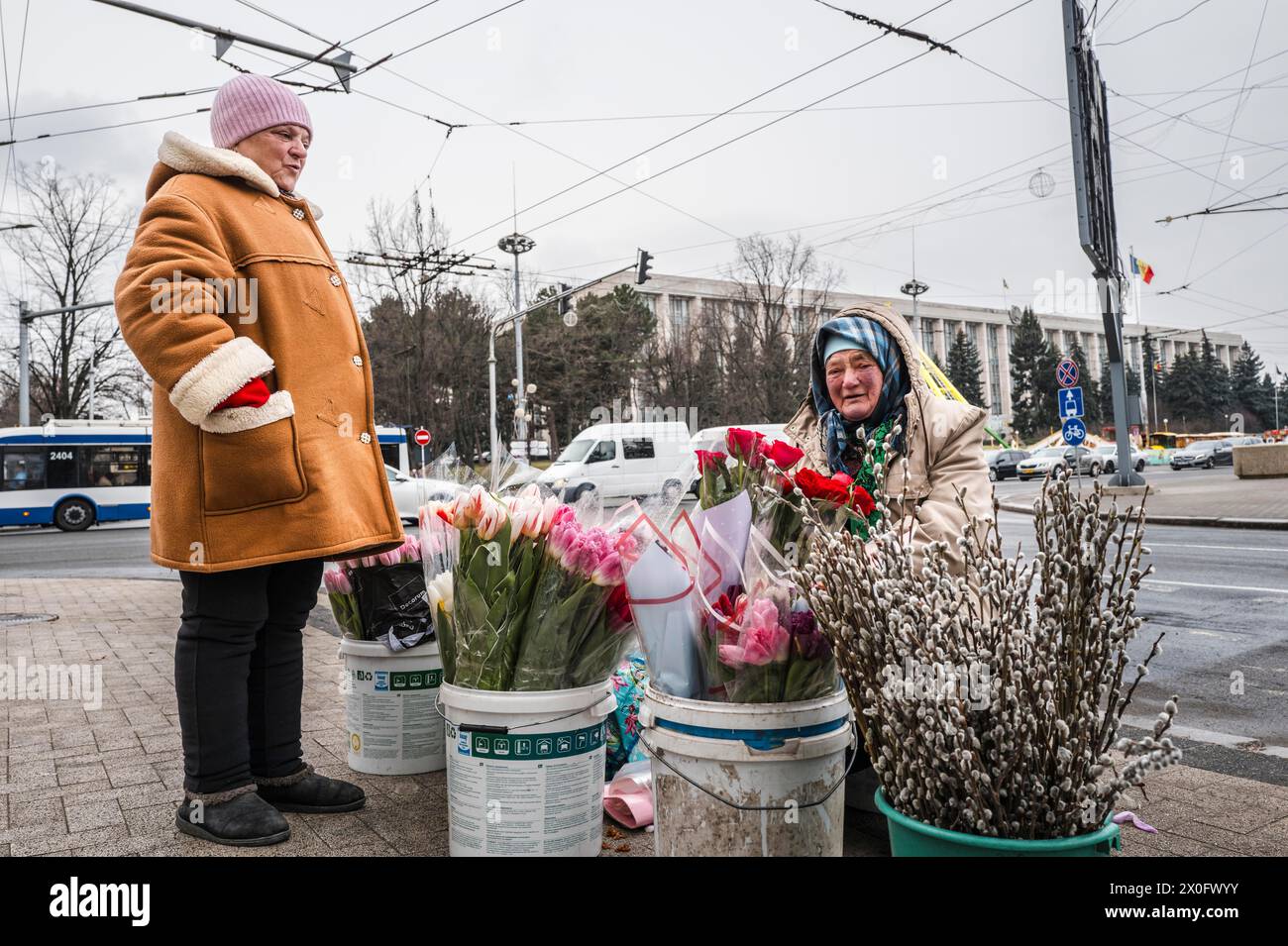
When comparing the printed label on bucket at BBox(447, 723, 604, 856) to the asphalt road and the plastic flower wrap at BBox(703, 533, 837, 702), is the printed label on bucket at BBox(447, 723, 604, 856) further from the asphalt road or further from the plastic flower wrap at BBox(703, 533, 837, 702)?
the asphalt road

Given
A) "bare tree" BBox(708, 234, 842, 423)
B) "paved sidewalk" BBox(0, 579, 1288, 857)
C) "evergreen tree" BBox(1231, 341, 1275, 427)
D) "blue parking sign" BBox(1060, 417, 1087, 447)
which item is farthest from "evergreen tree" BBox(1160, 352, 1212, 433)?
"paved sidewalk" BBox(0, 579, 1288, 857)

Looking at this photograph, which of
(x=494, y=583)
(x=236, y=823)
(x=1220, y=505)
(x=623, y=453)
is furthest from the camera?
(x=623, y=453)

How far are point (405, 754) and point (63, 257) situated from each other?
124ft

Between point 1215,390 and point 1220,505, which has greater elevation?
point 1215,390

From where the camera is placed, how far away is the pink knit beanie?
2.94 metres

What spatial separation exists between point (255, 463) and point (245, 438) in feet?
0.24

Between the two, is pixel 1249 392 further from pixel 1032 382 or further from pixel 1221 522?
pixel 1221 522

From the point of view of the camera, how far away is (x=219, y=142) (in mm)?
3020

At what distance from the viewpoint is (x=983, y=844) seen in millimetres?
1726

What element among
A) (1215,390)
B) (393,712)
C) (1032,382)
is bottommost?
(393,712)

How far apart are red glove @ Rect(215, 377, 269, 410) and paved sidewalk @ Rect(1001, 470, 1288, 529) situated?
12134mm

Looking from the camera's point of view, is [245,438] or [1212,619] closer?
[245,438]

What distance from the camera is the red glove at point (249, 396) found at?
254 centimetres

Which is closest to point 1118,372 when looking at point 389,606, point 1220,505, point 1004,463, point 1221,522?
point 1220,505
